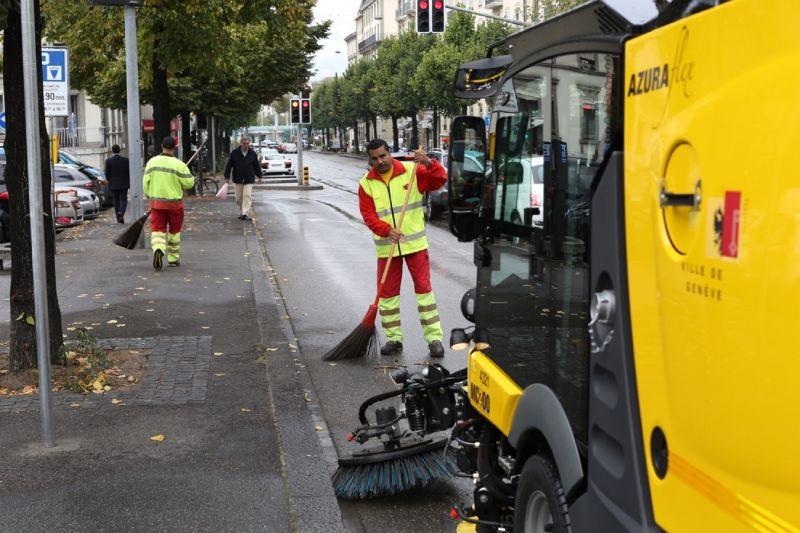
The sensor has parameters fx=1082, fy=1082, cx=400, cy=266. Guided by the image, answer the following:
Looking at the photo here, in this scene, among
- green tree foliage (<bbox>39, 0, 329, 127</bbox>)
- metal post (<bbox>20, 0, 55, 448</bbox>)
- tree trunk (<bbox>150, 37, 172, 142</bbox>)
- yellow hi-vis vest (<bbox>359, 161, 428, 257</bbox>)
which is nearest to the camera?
metal post (<bbox>20, 0, 55, 448</bbox>)

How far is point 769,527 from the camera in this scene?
2.09m

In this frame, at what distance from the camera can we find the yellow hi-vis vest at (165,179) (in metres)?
14.8

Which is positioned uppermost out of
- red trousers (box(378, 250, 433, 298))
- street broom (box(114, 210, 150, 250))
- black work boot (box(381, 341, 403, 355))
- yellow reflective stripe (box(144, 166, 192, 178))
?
yellow reflective stripe (box(144, 166, 192, 178))

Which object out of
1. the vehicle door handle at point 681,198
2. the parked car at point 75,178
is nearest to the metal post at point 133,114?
the parked car at point 75,178

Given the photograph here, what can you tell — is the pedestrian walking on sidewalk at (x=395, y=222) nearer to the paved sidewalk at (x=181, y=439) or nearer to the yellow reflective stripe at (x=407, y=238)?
the yellow reflective stripe at (x=407, y=238)

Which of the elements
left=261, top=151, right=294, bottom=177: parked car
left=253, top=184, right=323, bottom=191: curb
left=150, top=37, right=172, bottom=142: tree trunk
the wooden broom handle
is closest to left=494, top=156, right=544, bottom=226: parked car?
the wooden broom handle

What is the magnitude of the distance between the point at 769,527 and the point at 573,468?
1.14m

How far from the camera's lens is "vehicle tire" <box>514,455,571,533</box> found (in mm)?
3275

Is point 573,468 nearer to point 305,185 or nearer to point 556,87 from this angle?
point 556,87

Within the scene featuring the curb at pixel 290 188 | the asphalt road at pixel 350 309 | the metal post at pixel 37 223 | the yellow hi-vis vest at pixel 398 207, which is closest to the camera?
the asphalt road at pixel 350 309

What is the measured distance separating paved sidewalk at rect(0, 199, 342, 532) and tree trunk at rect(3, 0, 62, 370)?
683 mm

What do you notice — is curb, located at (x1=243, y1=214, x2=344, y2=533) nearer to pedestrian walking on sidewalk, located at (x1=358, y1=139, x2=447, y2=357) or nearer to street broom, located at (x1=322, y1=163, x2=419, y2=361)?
street broom, located at (x1=322, y1=163, x2=419, y2=361)

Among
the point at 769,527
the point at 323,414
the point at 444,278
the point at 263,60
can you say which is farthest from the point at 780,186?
the point at 263,60

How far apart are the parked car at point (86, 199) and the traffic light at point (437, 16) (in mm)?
8998
